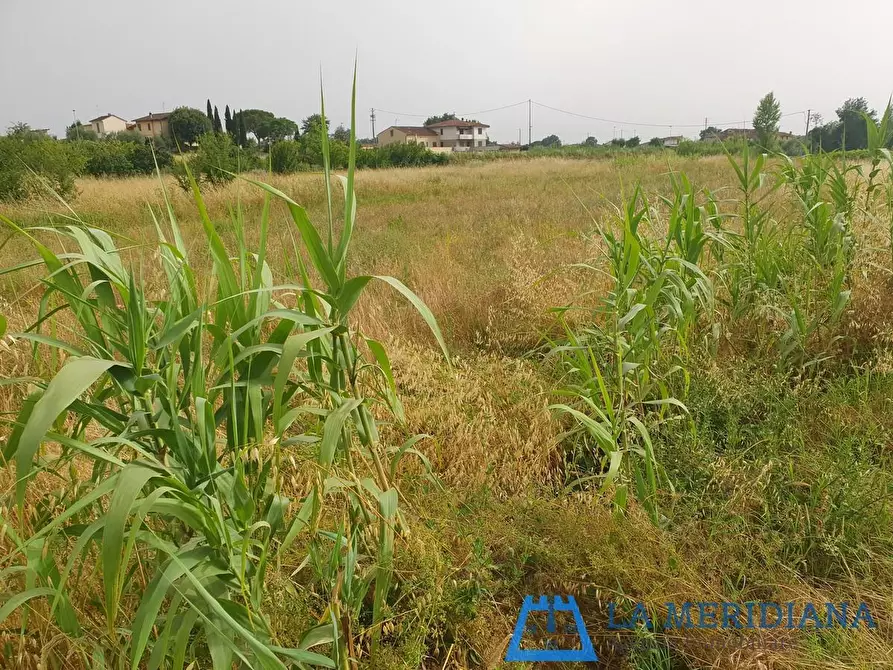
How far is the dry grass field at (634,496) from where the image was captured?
4.69 feet

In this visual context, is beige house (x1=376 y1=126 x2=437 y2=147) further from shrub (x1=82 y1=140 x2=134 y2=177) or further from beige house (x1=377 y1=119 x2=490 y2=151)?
shrub (x1=82 y1=140 x2=134 y2=177)

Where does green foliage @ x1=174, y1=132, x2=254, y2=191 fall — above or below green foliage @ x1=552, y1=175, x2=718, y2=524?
above

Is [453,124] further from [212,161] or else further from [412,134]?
[212,161]

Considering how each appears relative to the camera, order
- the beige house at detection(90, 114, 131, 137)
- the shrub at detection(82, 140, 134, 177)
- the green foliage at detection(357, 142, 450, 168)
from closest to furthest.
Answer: the shrub at detection(82, 140, 134, 177), the green foliage at detection(357, 142, 450, 168), the beige house at detection(90, 114, 131, 137)

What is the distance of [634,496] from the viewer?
1.96 meters

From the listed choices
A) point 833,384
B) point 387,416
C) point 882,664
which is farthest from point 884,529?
point 387,416

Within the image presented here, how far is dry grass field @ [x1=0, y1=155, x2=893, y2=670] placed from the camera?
143 centimetres

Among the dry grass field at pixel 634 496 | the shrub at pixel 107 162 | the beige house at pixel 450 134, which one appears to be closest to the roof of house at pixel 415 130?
the beige house at pixel 450 134

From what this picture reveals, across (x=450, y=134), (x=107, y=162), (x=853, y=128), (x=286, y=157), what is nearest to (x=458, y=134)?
(x=450, y=134)

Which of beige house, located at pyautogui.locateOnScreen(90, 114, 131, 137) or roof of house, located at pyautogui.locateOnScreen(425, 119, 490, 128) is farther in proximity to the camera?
roof of house, located at pyautogui.locateOnScreen(425, 119, 490, 128)

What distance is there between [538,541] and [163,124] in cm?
6767

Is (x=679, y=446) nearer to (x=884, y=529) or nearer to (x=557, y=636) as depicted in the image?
(x=884, y=529)

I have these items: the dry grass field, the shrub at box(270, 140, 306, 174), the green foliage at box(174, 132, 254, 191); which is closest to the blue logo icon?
the dry grass field

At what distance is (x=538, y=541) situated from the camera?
176 centimetres
